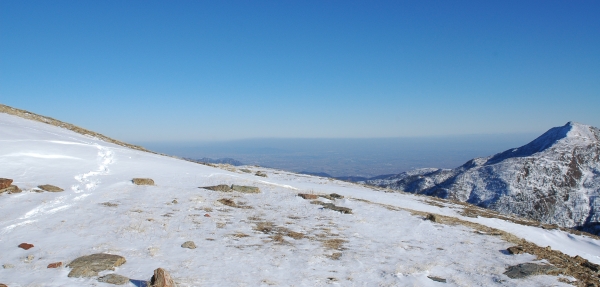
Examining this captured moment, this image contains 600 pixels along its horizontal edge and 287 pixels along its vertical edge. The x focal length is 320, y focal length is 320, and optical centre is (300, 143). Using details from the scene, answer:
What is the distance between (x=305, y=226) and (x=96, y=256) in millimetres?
8492

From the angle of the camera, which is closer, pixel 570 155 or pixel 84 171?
pixel 84 171

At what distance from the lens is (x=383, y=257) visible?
11688 millimetres

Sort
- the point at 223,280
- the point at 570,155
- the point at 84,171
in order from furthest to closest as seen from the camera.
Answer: the point at 570,155, the point at 84,171, the point at 223,280

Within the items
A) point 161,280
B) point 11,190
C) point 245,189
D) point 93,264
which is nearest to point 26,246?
point 93,264

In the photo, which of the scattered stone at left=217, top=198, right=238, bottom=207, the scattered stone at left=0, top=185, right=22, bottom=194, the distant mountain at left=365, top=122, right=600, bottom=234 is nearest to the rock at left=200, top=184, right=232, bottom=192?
the scattered stone at left=217, top=198, right=238, bottom=207

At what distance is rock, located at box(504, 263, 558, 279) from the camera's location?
1062cm

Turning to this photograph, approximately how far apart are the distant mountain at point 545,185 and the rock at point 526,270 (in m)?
69.2

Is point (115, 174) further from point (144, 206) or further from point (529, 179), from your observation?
point (529, 179)

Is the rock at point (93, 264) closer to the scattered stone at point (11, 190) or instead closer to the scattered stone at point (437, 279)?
the scattered stone at point (437, 279)

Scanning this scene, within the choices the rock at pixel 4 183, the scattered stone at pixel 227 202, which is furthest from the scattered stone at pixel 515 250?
the rock at pixel 4 183

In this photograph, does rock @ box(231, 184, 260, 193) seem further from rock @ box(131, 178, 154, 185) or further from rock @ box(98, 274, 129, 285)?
rock @ box(98, 274, 129, 285)

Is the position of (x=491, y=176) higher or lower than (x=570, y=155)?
lower

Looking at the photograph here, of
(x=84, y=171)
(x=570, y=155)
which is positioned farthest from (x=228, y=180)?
(x=570, y=155)

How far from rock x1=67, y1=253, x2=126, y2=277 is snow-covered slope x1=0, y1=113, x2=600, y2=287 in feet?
0.76
